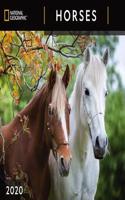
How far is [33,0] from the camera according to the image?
511 centimetres

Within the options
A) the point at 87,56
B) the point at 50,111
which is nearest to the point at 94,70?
the point at 87,56

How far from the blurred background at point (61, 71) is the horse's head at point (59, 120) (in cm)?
15

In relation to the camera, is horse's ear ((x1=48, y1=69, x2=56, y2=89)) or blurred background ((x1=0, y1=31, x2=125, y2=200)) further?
blurred background ((x1=0, y1=31, x2=125, y2=200))

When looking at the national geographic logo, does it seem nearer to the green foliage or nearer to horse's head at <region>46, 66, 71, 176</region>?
horse's head at <region>46, 66, 71, 176</region>

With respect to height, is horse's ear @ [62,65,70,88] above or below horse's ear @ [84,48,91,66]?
below

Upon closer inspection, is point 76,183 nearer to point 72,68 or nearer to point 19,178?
point 19,178

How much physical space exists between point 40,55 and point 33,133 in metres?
0.52

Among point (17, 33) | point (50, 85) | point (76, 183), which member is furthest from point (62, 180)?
point (17, 33)

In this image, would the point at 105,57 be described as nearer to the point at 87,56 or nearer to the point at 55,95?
the point at 87,56

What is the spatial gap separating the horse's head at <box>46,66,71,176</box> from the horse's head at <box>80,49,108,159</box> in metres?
0.12

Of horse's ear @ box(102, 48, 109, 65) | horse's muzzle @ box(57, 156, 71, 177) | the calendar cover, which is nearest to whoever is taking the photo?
horse's muzzle @ box(57, 156, 71, 177)

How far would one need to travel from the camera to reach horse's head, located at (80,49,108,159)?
4680 millimetres

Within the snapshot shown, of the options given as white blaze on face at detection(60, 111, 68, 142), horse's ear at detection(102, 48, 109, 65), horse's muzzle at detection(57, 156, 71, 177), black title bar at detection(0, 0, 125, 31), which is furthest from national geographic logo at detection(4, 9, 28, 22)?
horse's muzzle at detection(57, 156, 71, 177)

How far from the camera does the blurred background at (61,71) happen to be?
4.96 m
